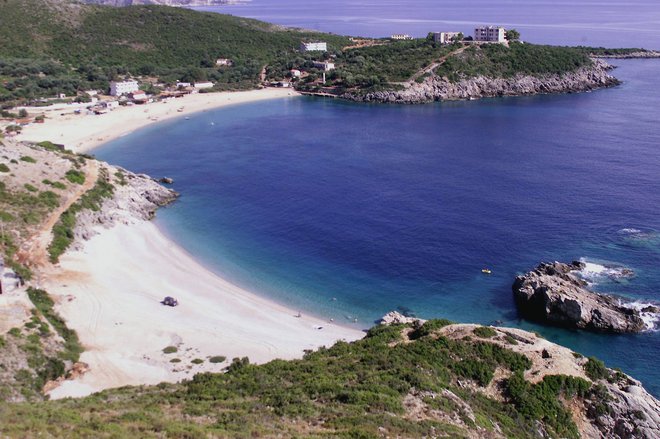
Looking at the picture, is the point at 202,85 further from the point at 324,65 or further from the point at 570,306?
the point at 570,306

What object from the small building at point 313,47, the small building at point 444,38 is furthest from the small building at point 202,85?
the small building at point 444,38

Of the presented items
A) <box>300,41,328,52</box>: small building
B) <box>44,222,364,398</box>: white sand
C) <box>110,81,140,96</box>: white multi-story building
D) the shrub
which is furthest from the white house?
the shrub

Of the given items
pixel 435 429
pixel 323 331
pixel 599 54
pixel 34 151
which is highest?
pixel 599 54

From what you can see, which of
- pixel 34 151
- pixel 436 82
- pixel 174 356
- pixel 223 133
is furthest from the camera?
pixel 436 82

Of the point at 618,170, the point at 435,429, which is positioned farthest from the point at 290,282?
the point at 618,170

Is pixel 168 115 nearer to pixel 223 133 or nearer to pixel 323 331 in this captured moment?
pixel 223 133

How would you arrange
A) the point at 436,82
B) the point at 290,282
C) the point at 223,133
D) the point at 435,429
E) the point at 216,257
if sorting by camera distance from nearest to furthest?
1. the point at 435,429
2. the point at 290,282
3. the point at 216,257
4. the point at 223,133
5. the point at 436,82

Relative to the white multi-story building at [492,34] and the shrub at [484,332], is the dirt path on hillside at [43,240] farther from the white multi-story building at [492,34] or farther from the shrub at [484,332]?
the white multi-story building at [492,34]
